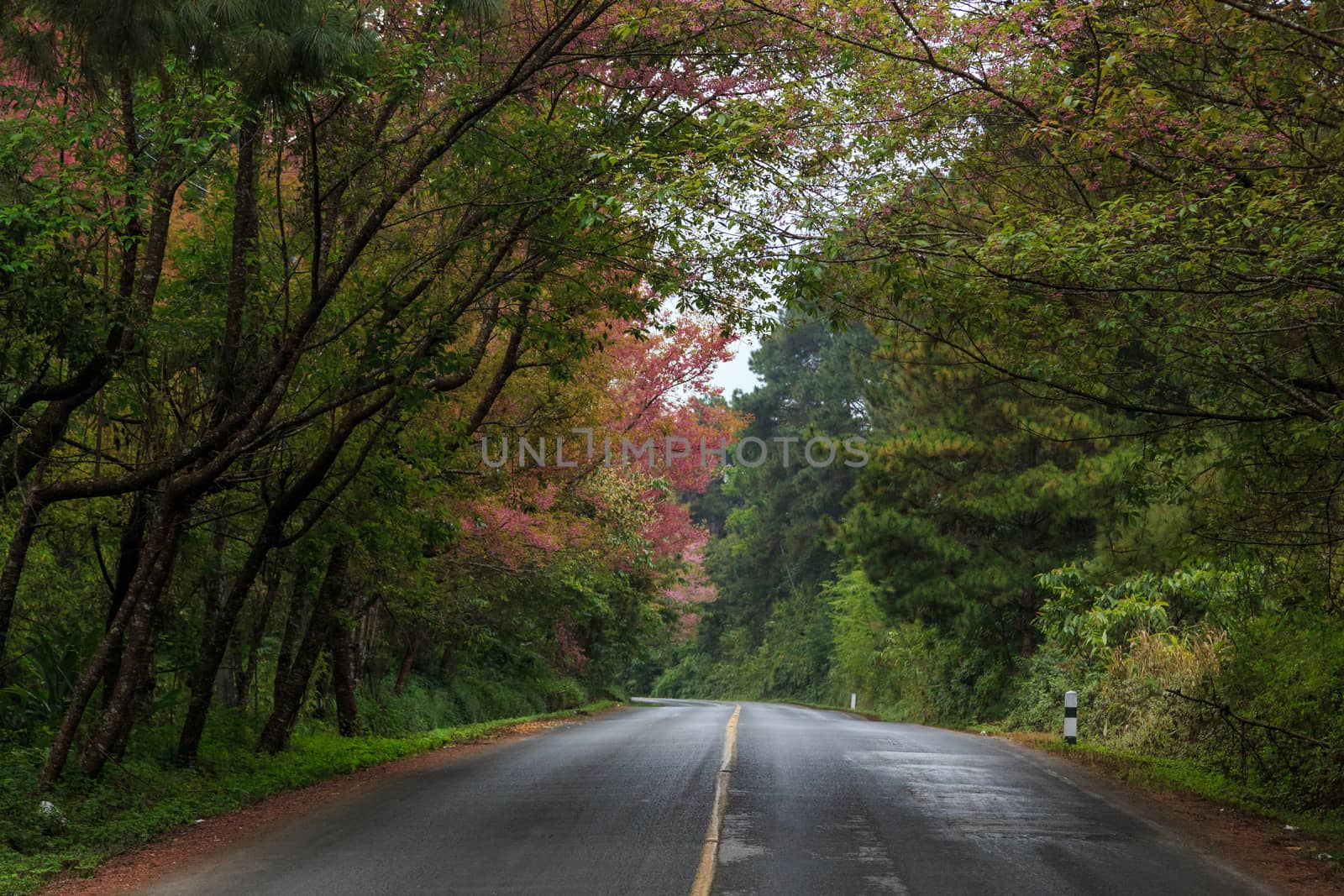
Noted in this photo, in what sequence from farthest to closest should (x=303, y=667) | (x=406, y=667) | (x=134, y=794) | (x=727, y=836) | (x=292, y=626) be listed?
1. (x=406, y=667)
2. (x=292, y=626)
3. (x=303, y=667)
4. (x=134, y=794)
5. (x=727, y=836)

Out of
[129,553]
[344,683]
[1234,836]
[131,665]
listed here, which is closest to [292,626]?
[344,683]

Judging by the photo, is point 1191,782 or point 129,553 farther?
point 1191,782

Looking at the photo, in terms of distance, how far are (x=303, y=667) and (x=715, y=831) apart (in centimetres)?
864

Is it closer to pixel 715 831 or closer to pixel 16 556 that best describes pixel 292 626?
pixel 16 556

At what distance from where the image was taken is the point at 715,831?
1017 cm

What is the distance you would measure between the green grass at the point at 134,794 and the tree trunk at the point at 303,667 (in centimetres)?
28

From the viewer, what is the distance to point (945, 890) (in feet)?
26.2

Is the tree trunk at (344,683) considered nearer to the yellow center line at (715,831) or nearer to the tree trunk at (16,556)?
the yellow center line at (715,831)

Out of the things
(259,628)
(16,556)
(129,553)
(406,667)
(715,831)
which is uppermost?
(129,553)

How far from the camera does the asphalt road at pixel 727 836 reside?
330 inches

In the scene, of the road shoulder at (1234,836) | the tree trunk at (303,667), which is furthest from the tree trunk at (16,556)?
the road shoulder at (1234,836)

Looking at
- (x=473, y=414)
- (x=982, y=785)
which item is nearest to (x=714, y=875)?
(x=982, y=785)

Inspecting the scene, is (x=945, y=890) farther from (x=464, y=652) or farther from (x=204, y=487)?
(x=464, y=652)

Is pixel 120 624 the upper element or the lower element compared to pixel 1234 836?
upper
